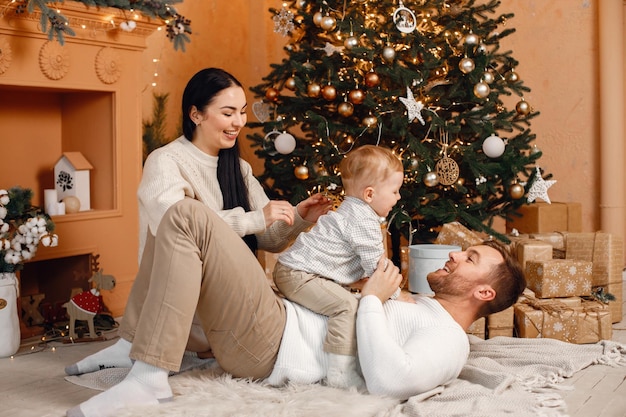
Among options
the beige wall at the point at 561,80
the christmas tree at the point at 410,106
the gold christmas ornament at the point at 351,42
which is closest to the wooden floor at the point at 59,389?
the christmas tree at the point at 410,106

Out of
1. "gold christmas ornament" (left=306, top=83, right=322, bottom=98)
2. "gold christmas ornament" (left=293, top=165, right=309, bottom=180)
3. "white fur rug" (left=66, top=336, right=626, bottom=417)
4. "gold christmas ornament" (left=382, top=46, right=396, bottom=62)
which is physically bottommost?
"white fur rug" (left=66, top=336, right=626, bottom=417)

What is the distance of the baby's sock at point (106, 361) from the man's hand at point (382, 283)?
96 cm

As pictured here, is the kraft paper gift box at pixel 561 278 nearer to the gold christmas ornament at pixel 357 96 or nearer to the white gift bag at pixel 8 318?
the gold christmas ornament at pixel 357 96

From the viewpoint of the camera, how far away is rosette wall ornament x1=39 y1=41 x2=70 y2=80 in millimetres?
3426

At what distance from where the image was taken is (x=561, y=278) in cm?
325

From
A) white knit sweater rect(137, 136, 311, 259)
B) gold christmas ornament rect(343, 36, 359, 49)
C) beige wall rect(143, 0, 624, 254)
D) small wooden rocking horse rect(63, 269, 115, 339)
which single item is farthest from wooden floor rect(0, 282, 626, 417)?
beige wall rect(143, 0, 624, 254)

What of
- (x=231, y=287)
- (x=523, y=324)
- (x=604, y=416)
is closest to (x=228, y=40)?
(x=523, y=324)

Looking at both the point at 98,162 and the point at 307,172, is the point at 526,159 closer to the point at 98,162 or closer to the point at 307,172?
the point at 307,172

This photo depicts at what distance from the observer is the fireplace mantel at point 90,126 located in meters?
3.55

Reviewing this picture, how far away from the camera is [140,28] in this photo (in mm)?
3793

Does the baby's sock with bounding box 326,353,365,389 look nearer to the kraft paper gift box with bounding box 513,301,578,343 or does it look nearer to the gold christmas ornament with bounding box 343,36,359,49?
the kraft paper gift box with bounding box 513,301,578,343

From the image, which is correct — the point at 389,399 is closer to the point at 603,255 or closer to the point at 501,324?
the point at 501,324

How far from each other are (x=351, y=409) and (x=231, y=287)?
1.60 feet

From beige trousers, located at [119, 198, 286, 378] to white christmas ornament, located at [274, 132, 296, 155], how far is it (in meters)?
1.74
